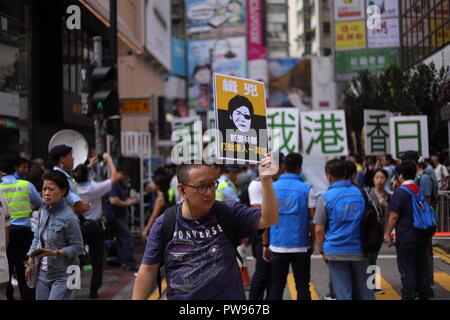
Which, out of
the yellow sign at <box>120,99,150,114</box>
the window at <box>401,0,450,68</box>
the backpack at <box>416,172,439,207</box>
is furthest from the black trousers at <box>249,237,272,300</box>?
the yellow sign at <box>120,99,150,114</box>

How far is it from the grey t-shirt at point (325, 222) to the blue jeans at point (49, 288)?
2.21 metres

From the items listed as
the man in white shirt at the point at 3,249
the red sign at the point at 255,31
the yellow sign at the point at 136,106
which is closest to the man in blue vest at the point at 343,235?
the man in white shirt at the point at 3,249

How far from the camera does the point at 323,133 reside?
429 inches

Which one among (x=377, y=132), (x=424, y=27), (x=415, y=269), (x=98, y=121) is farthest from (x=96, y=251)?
(x=424, y=27)

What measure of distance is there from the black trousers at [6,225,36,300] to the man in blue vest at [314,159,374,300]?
271 cm

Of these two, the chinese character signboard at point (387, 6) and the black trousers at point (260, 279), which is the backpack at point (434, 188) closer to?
the chinese character signboard at point (387, 6)

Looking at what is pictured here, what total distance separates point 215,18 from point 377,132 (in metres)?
44.5

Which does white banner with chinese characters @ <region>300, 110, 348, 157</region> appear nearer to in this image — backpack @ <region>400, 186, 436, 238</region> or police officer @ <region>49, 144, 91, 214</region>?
backpack @ <region>400, 186, 436, 238</region>

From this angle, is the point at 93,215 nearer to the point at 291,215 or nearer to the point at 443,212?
the point at 291,215

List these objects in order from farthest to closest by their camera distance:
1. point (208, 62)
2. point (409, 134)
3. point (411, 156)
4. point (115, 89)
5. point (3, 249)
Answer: point (208, 62) → point (115, 89) → point (409, 134) → point (411, 156) → point (3, 249)

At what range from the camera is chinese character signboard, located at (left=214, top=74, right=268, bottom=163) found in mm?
3729

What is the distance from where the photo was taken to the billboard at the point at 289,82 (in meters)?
51.1
